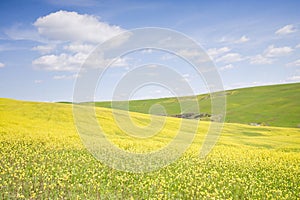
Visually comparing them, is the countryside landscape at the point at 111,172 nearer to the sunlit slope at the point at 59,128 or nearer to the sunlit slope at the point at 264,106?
the sunlit slope at the point at 59,128

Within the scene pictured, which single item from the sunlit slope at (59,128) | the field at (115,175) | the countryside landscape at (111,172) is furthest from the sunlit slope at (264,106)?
the field at (115,175)

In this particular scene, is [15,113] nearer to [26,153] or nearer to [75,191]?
[26,153]

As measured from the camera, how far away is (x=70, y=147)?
25547 millimetres

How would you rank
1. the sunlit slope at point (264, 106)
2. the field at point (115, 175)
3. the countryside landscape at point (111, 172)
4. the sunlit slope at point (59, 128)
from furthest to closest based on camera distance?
the sunlit slope at point (264, 106) < the sunlit slope at point (59, 128) < the countryside landscape at point (111, 172) < the field at point (115, 175)

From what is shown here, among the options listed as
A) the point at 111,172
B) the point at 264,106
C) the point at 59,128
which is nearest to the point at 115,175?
the point at 111,172

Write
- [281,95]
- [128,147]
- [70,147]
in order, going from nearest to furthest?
[70,147] → [128,147] → [281,95]

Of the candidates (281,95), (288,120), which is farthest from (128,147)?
(281,95)

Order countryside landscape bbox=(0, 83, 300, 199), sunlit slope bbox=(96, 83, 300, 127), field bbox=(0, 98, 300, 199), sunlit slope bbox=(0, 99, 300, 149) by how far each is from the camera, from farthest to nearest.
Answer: sunlit slope bbox=(96, 83, 300, 127)
sunlit slope bbox=(0, 99, 300, 149)
countryside landscape bbox=(0, 83, 300, 199)
field bbox=(0, 98, 300, 199)

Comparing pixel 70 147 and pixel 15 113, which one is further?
pixel 15 113

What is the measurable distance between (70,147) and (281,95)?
133 meters

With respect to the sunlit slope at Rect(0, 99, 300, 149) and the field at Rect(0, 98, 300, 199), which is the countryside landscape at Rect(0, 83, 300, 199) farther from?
the sunlit slope at Rect(0, 99, 300, 149)

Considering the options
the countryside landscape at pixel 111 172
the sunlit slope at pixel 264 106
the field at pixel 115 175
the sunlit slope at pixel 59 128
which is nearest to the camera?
the field at pixel 115 175

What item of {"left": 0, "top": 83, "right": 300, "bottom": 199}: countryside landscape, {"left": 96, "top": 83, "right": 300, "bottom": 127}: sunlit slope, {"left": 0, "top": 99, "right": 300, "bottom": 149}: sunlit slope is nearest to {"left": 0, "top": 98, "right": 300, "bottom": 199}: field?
{"left": 0, "top": 83, "right": 300, "bottom": 199}: countryside landscape

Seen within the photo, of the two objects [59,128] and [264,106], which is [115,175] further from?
[264,106]
